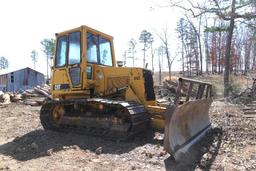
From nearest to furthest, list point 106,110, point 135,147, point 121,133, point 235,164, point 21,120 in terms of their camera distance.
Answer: point 235,164 → point 135,147 → point 121,133 → point 106,110 → point 21,120

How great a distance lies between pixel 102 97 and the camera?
9766 millimetres

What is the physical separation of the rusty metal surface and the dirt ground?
0.24 m

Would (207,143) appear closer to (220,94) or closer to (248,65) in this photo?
(220,94)

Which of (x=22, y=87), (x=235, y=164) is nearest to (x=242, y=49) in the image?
(x=22, y=87)

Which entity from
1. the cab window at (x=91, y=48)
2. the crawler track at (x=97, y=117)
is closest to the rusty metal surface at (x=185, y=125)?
the crawler track at (x=97, y=117)

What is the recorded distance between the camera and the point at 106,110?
29.8ft

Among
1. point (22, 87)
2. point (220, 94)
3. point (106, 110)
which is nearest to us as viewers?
point (106, 110)

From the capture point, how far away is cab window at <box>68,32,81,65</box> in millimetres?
9695

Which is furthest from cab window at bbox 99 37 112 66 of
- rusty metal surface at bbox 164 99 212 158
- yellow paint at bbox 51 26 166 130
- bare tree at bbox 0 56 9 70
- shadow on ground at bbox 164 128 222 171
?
bare tree at bbox 0 56 9 70

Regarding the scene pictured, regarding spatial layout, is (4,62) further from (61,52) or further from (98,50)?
(98,50)

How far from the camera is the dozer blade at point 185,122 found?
6.87 m

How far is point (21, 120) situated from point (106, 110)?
5.30 metres

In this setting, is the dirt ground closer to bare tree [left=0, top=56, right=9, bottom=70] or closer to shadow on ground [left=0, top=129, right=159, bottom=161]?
shadow on ground [left=0, top=129, right=159, bottom=161]

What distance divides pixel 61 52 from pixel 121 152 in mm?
3951
